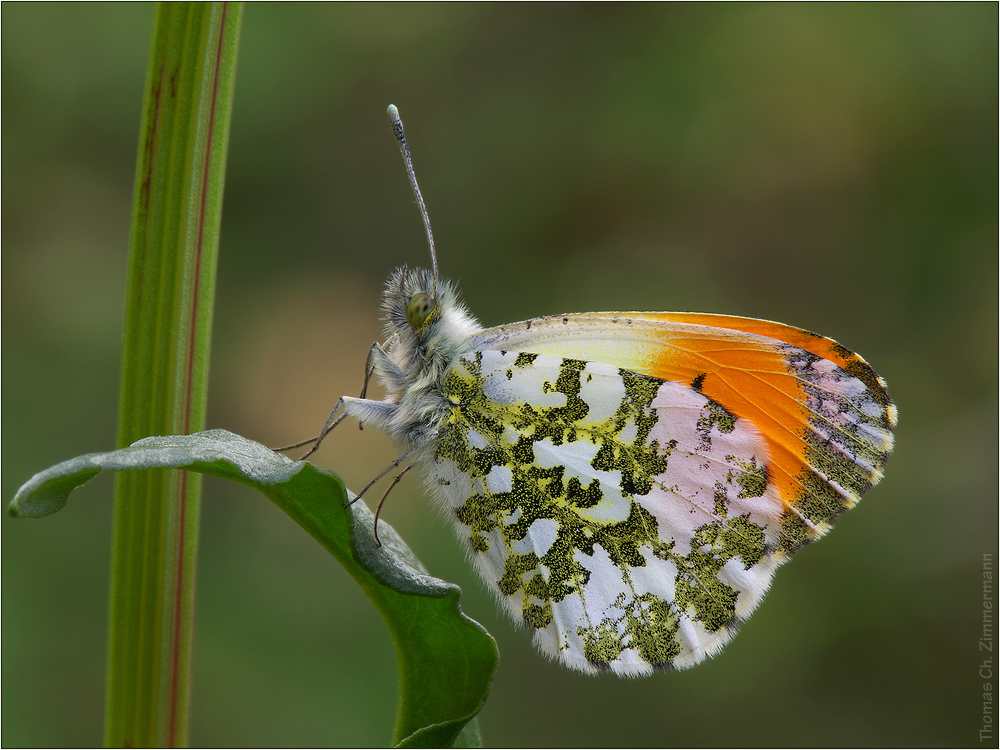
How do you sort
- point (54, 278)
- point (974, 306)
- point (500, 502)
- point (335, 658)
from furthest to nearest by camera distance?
point (974, 306) < point (54, 278) < point (335, 658) < point (500, 502)

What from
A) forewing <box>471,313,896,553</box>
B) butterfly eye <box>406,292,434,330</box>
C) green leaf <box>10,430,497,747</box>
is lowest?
green leaf <box>10,430,497,747</box>

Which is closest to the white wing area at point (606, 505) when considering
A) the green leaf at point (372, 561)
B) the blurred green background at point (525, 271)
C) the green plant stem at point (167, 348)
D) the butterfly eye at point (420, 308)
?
the butterfly eye at point (420, 308)

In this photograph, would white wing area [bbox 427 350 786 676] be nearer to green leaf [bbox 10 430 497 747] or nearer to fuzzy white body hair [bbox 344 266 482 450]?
fuzzy white body hair [bbox 344 266 482 450]

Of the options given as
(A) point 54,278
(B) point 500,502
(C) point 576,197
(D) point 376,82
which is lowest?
(B) point 500,502

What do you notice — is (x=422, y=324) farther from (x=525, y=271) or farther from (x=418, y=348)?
(x=525, y=271)

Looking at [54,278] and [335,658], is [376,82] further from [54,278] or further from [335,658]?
[335,658]

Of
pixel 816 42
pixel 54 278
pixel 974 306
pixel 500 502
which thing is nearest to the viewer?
pixel 500 502

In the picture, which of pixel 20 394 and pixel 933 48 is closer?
pixel 20 394

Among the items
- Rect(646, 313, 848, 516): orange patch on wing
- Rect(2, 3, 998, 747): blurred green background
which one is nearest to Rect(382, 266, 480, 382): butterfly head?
Rect(646, 313, 848, 516): orange patch on wing

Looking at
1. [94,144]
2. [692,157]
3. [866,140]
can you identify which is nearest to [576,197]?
[692,157]
